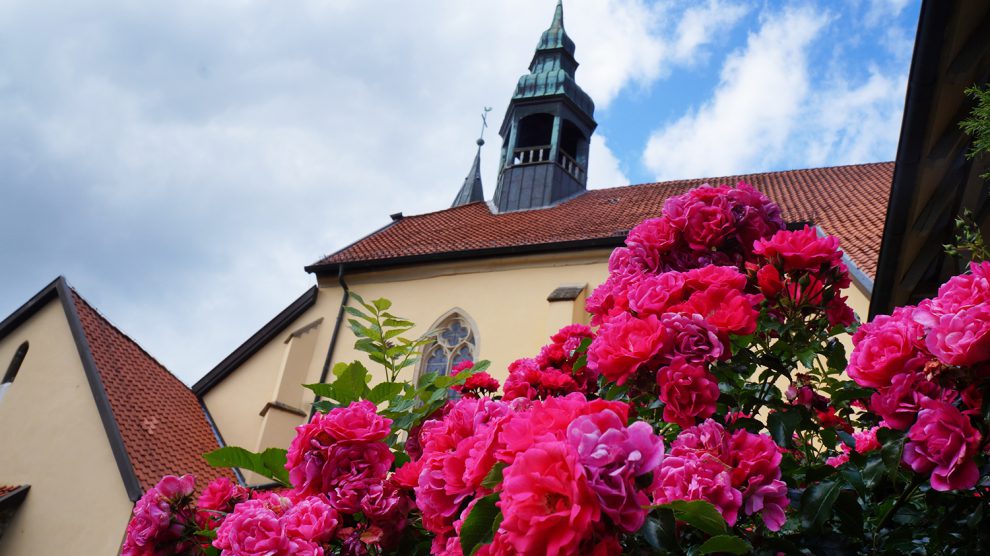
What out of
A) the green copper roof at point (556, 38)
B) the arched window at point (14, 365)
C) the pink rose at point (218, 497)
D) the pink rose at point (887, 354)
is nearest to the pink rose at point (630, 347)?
the pink rose at point (887, 354)

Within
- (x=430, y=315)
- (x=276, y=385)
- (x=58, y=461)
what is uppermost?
(x=430, y=315)

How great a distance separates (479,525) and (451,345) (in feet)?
39.6

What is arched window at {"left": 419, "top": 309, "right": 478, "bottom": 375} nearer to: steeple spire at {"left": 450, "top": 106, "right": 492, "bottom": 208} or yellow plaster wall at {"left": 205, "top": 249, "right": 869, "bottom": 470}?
yellow plaster wall at {"left": 205, "top": 249, "right": 869, "bottom": 470}

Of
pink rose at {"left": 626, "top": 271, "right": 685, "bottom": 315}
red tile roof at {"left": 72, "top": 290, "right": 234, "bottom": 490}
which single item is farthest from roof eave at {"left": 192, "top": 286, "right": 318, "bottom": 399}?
pink rose at {"left": 626, "top": 271, "right": 685, "bottom": 315}

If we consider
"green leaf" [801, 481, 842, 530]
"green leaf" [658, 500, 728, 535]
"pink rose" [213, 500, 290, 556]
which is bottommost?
"pink rose" [213, 500, 290, 556]

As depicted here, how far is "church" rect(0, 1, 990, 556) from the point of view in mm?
10398

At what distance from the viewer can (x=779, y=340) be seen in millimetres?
1745

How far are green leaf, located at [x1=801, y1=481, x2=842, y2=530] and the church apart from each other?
8.04 m

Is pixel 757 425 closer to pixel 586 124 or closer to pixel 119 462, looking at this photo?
pixel 119 462

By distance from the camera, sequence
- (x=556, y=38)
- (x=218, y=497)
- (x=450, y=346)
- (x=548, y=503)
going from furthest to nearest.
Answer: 1. (x=556, y=38)
2. (x=450, y=346)
3. (x=218, y=497)
4. (x=548, y=503)

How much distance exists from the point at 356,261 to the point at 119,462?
575 cm

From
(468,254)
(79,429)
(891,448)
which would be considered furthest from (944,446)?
(468,254)

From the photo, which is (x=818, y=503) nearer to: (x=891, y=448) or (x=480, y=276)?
(x=891, y=448)

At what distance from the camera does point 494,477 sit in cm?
112
